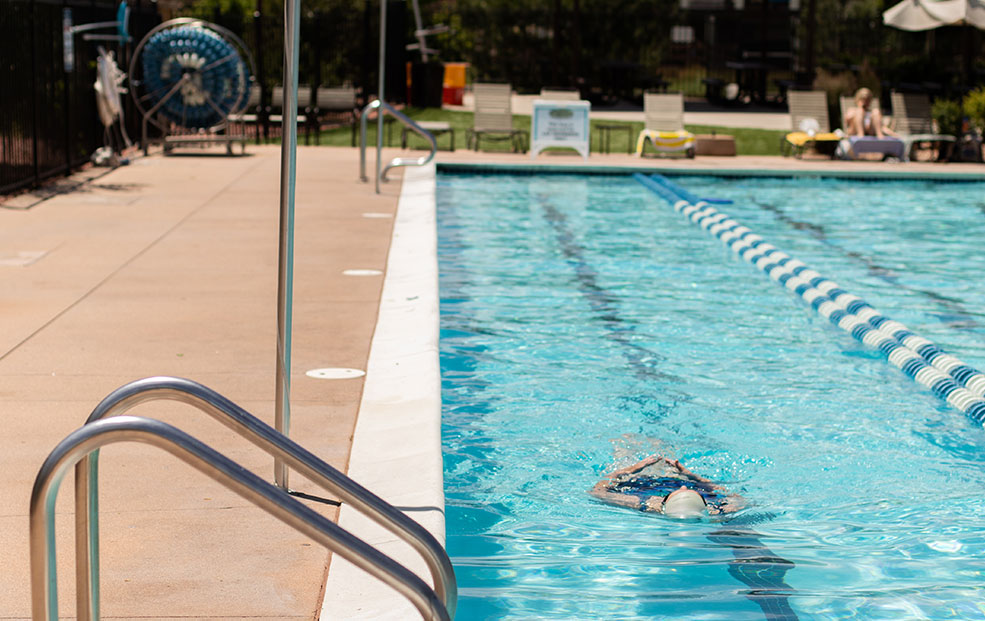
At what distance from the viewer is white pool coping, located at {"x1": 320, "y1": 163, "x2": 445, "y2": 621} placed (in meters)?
3.28

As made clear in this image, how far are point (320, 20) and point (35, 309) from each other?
571 inches

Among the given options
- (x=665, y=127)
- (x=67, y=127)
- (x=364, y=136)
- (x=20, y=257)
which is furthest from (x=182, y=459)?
(x=665, y=127)

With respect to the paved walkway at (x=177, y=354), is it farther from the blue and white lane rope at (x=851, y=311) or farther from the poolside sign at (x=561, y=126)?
the poolside sign at (x=561, y=126)

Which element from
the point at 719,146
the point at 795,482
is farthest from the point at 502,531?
the point at 719,146

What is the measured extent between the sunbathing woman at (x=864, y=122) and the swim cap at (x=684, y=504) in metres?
14.2

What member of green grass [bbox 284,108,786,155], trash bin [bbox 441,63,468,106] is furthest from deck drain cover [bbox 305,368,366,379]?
trash bin [bbox 441,63,468,106]

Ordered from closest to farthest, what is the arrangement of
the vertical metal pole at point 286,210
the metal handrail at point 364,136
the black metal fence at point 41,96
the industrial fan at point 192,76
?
the vertical metal pole at point 286,210 → the black metal fence at point 41,96 → the metal handrail at point 364,136 → the industrial fan at point 192,76

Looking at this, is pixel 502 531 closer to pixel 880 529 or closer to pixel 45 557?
pixel 880 529

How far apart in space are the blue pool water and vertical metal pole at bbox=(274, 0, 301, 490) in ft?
2.85

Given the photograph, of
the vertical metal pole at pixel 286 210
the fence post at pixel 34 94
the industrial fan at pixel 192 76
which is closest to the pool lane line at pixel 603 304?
the vertical metal pole at pixel 286 210

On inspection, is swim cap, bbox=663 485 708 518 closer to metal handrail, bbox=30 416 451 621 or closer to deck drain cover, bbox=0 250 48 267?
metal handrail, bbox=30 416 451 621

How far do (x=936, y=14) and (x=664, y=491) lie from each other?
1561 cm

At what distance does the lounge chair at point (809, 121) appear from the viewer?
18281mm

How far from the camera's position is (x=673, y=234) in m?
11.9
